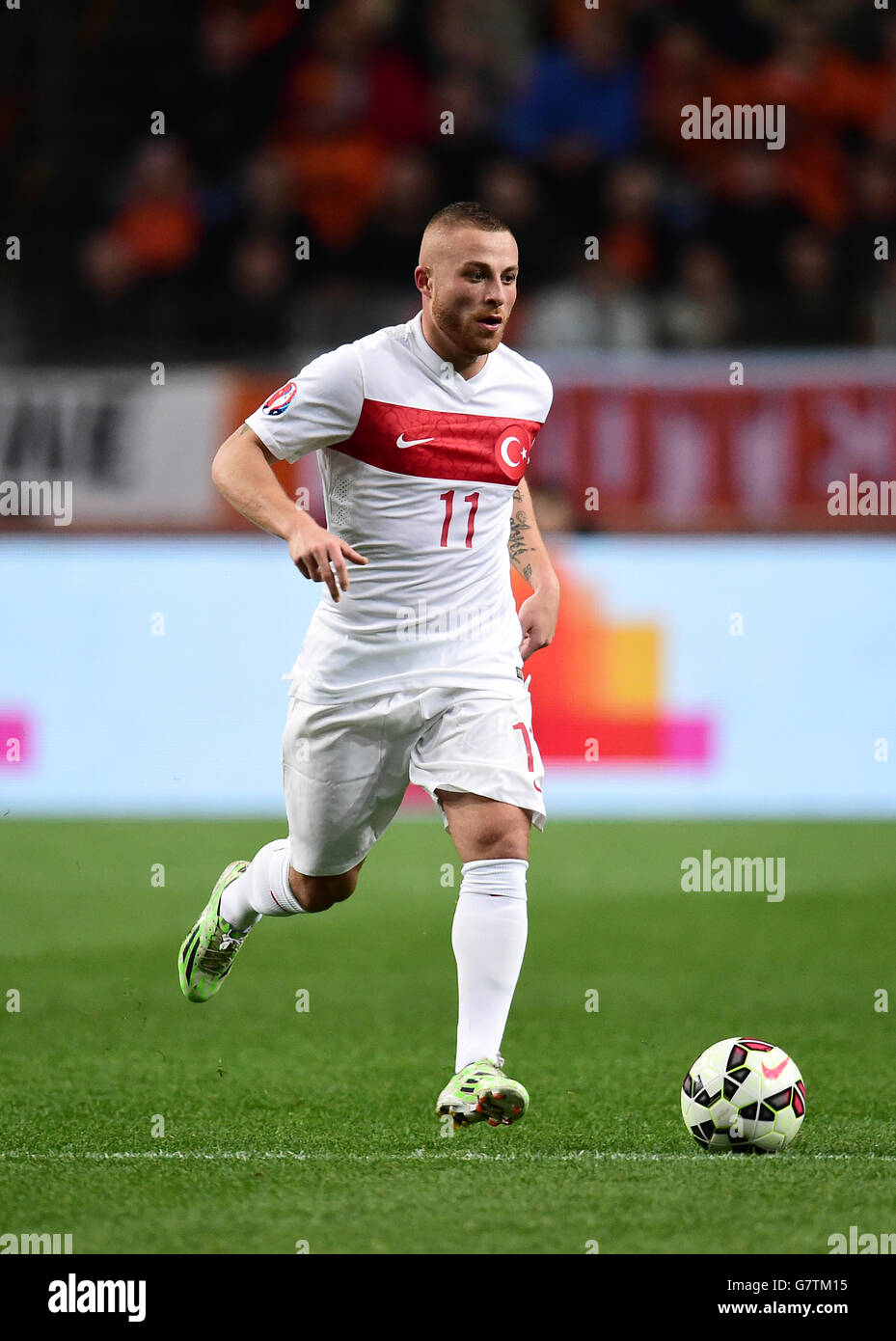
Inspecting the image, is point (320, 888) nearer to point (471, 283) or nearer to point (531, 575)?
point (531, 575)

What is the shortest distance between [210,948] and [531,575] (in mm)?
1471

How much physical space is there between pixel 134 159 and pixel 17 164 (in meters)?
0.99

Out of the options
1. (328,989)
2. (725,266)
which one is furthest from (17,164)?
(328,989)

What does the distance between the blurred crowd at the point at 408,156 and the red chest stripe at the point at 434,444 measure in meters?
8.93

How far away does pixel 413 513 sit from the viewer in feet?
16.3

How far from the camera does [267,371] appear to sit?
12.9 meters

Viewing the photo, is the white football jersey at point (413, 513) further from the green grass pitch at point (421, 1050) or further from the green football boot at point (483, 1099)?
the green grass pitch at point (421, 1050)

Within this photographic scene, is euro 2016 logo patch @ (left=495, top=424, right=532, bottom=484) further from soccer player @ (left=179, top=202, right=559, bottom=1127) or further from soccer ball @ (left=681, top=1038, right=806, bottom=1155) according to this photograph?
soccer ball @ (left=681, top=1038, right=806, bottom=1155)

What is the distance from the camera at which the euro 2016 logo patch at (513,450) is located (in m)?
5.04

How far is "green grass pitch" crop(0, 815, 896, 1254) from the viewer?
404cm

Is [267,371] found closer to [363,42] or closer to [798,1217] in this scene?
[363,42]
